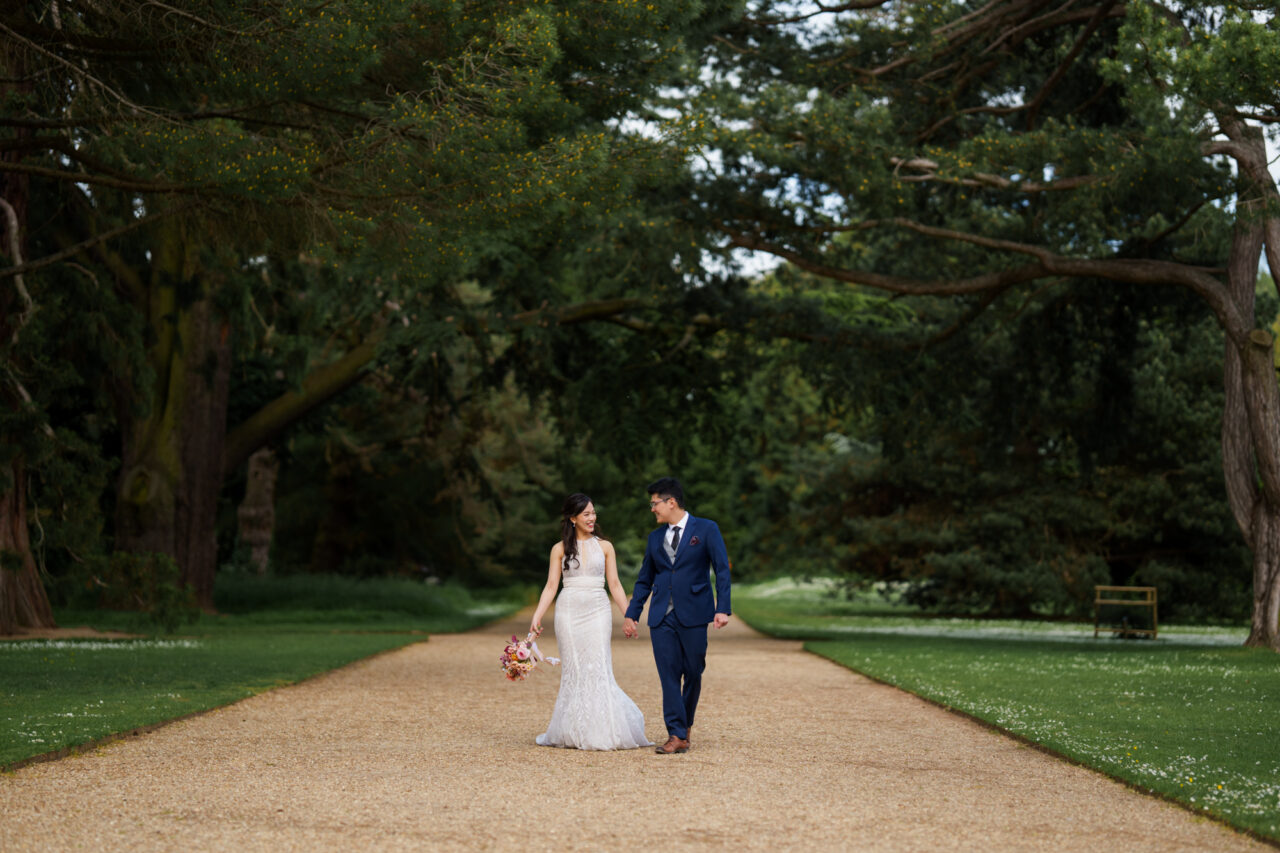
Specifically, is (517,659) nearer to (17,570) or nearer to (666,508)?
(666,508)

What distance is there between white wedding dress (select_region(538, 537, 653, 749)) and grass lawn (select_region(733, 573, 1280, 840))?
2856 mm

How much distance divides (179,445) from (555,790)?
19.5 meters

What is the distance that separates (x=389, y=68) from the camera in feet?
40.4

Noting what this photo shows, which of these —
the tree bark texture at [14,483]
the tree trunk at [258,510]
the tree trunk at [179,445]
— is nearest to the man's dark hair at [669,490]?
the tree bark texture at [14,483]

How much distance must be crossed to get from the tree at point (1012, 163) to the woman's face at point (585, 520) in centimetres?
757

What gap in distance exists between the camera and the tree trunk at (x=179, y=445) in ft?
79.4

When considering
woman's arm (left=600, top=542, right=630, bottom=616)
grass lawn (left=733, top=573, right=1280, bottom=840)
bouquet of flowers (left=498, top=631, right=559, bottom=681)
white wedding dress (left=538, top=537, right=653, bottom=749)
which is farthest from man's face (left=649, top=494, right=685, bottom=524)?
grass lawn (left=733, top=573, right=1280, bottom=840)

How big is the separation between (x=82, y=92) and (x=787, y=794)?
925 centimetres

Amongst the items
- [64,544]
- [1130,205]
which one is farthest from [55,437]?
[1130,205]

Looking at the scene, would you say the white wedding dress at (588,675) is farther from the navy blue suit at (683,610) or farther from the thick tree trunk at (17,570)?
the thick tree trunk at (17,570)

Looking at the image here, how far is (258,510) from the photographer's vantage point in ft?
108

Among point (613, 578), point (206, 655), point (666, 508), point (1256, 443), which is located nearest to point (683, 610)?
point (613, 578)

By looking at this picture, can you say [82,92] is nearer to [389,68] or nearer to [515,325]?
[389,68]

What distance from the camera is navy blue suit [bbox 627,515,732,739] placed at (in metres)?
8.64
